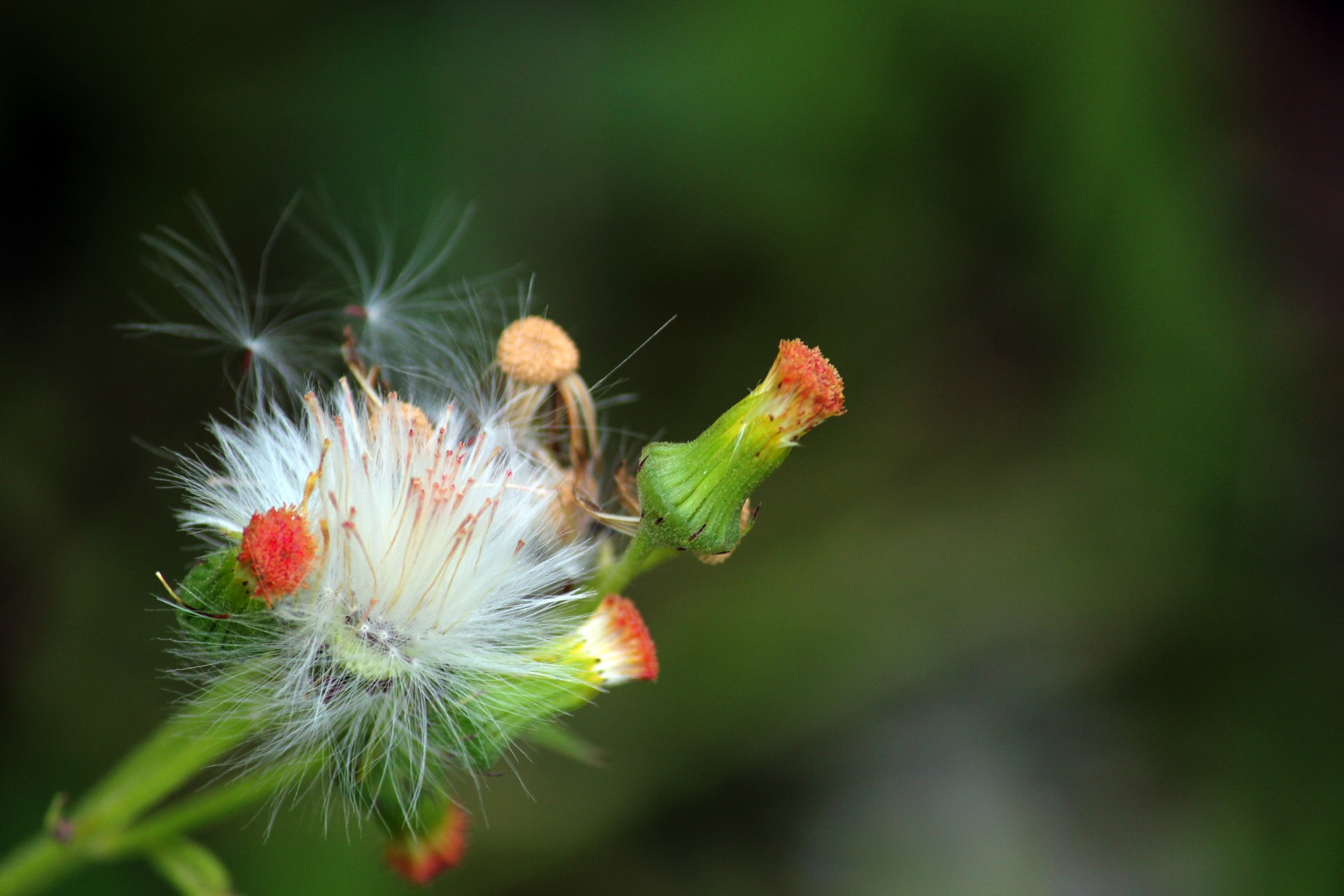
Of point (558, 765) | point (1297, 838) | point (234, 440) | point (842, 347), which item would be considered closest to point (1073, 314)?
point (842, 347)

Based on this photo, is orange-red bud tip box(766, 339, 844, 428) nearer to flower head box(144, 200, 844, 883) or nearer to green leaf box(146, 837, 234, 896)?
flower head box(144, 200, 844, 883)

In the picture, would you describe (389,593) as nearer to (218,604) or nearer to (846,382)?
(218,604)

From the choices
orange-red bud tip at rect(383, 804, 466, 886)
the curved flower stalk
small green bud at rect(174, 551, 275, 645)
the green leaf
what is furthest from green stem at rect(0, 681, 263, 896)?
orange-red bud tip at rect(383, 804, 466, 886)

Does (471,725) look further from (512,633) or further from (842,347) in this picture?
(842,347)

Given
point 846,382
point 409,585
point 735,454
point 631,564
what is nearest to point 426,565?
point 409,585

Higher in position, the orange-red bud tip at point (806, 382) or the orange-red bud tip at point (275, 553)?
the orange-red bud tip at point (806, 382)

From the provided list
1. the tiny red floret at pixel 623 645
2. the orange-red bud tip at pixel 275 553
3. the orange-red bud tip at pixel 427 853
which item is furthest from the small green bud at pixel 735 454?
the orange-red bud tip at pixel 427 853

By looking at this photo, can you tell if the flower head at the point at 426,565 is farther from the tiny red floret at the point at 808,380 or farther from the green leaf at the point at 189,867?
the green leaf at the point at 189,867
